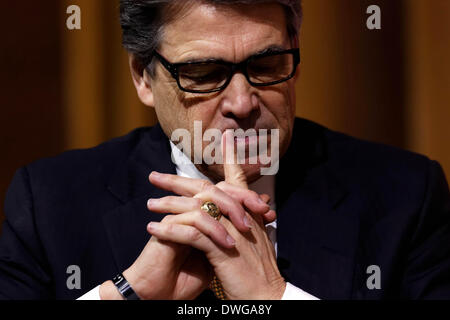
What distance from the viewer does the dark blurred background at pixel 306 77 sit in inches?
77.3

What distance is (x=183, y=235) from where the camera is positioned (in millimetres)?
1020

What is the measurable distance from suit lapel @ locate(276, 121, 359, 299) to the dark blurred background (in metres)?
0.68

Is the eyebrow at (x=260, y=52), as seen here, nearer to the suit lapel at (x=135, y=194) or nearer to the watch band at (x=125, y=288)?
the suit lapel at (x=135, y=194)

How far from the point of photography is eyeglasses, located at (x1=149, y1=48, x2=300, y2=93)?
1150mm

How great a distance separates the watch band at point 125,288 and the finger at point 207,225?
16 centimetres

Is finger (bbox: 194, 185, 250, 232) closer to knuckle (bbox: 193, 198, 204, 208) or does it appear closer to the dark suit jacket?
knuckle (bbox: 193, 198, 204, 208)

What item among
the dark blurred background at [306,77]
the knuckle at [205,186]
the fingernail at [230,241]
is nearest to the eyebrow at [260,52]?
the knuckle at [205,186]

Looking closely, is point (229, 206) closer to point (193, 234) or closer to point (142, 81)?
point (193, 234)

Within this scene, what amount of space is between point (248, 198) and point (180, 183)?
0.14 metres

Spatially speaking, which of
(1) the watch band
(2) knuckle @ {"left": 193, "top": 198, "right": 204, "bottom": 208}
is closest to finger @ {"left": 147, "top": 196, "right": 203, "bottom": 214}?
(2) knuckle @ {"left": 193, "top": 198, "right": 204, "bottom": 208}

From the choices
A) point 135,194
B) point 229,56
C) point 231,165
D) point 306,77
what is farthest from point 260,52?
point 306,77
